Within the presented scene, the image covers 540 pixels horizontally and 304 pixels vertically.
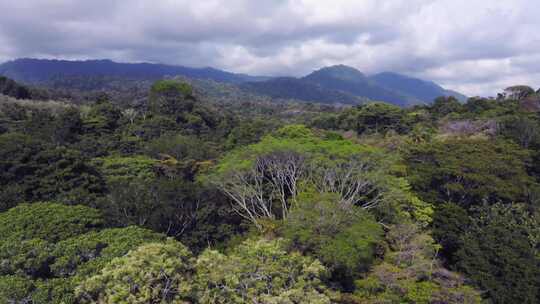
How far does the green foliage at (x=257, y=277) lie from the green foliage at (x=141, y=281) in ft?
1.81

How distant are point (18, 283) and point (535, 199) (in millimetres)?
22536

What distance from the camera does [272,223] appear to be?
47.7 feet

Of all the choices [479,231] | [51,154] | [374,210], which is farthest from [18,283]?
[479,231]

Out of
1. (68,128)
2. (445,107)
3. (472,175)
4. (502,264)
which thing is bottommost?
(502,264)

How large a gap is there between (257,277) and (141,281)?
2.85 metres

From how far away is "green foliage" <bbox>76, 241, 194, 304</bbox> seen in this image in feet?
23.0

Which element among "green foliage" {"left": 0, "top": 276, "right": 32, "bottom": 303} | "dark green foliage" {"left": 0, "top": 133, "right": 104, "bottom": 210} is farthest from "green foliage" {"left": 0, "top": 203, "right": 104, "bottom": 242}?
"dark green foliage" {"left": 0, "top": 133, "right": 104, "bottom": 210}

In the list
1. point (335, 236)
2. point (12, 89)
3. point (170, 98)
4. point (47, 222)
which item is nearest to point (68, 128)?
point (170, 98)

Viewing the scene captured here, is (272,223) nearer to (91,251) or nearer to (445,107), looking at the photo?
(91,251)

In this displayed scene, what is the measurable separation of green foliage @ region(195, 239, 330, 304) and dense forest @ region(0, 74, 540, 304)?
0.04 m

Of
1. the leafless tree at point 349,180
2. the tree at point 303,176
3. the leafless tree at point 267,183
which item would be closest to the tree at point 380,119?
the tree at point 303,176

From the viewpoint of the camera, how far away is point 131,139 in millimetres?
30812

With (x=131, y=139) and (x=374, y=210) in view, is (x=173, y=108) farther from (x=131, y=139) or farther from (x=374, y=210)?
(x=374, y=210)

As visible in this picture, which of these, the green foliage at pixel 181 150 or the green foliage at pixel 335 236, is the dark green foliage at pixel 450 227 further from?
the green foliage at pixel 181 150
